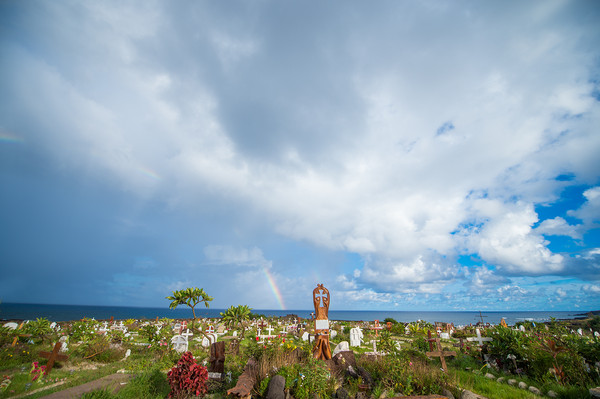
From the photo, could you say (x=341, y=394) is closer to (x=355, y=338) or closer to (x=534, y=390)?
(x=534, y=390)

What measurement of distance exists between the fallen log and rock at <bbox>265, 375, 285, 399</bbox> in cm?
59

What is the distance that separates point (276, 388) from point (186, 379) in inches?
101

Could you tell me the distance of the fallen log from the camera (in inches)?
287

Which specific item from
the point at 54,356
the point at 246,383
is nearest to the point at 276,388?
the point at 246,383

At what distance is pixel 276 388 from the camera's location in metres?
7.39

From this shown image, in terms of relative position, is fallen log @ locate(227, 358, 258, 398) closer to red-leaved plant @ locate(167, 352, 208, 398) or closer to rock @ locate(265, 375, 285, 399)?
rock @ locate(265, 375, 285, 399)

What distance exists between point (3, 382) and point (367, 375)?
1247 cm

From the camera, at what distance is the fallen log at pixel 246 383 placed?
7285 millimetres

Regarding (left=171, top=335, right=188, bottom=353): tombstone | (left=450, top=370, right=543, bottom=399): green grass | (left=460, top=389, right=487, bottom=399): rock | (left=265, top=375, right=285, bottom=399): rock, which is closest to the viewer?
(left=265, top=375, right=285, bottom=399): rock

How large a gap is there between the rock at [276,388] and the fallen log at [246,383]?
0.59 metres

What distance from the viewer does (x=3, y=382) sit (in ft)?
29.2

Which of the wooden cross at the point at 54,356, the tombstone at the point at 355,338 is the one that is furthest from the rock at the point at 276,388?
the tombstone at the point at 355,338

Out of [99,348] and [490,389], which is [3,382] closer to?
[99,348]

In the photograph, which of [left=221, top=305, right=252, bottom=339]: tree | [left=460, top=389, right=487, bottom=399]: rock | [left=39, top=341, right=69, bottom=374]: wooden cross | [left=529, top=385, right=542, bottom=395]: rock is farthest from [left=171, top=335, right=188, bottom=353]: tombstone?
[left=529, top=385, right=542, bottom=395]: rock
